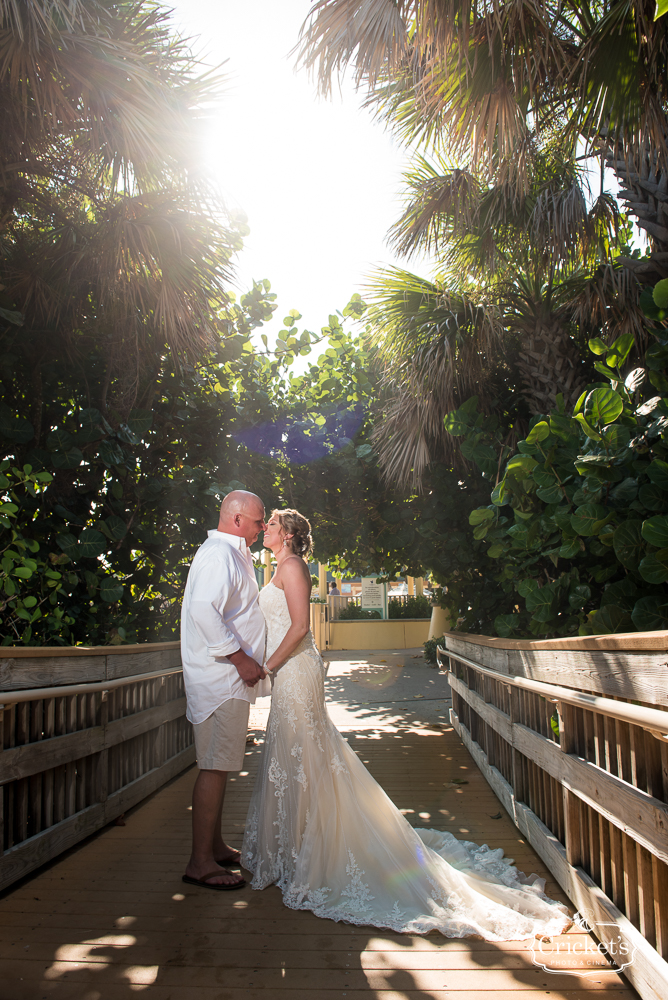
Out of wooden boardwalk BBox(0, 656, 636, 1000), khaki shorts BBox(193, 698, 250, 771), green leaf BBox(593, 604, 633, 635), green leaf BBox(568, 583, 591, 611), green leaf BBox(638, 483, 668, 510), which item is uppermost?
green leaf BBox(638, 483, 668, 510)

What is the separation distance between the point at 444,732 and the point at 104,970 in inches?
192

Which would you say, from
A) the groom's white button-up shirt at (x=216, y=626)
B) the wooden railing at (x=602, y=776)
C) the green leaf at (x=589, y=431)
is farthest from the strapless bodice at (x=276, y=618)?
the green leaf at (x=589, y=431)

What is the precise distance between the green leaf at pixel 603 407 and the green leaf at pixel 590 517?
46 cm

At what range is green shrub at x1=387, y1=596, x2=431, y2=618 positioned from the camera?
1772 centimetres

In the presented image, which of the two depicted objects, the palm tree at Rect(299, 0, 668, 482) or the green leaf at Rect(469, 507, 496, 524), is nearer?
the palm tree at Rect(299, 0, 668, 482)

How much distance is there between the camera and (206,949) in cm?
231

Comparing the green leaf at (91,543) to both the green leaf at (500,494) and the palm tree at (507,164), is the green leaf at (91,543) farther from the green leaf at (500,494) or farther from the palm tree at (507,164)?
the palm tree at (507,164)

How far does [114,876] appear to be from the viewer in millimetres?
3010

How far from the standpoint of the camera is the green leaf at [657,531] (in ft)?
9.40

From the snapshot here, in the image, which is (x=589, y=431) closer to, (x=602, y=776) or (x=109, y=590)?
(x=602, y=776)

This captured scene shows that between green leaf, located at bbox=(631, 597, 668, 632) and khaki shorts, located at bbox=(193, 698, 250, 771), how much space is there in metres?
1.89

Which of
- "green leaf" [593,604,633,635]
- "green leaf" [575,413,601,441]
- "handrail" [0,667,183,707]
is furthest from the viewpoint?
"green leaf" [575,413,601,441]

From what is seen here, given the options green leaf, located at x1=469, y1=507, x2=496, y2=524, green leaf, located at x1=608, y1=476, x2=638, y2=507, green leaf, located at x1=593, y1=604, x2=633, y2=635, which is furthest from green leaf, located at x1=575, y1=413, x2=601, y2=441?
green leaf, located at x1=469, y1=507, x2=496, y2=524

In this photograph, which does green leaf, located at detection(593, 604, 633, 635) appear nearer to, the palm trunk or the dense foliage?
the dense foliage
